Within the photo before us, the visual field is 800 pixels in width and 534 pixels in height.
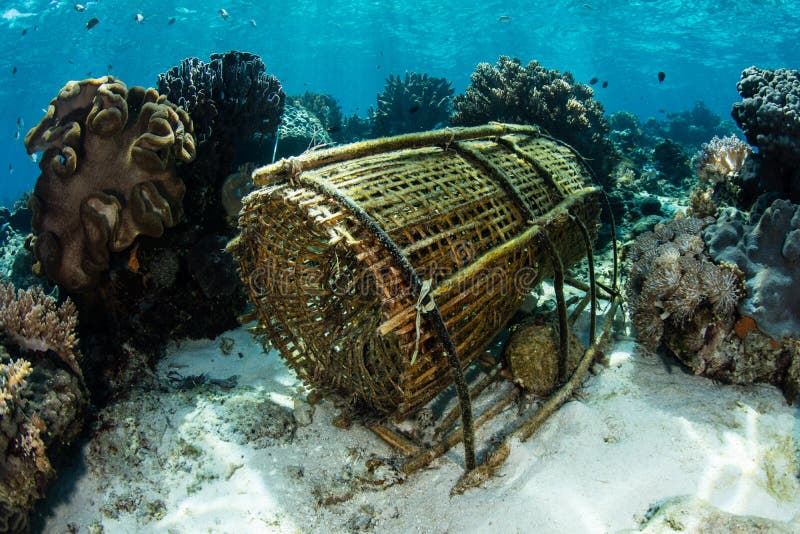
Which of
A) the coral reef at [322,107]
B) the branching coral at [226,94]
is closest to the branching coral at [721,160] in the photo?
the branching coral at [226,94]

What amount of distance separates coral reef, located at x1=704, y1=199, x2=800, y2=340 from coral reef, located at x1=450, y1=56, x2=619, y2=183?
4.61m

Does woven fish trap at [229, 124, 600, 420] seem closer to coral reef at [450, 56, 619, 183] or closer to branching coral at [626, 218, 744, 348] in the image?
branching coral at [626, 218, 744, 348]

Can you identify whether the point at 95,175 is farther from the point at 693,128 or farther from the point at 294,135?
the point at 693,128

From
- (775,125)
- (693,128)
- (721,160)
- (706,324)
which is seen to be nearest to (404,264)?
(706,324)

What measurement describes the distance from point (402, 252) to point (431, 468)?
5.93 ft

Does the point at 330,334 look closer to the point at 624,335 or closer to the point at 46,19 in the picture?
the point at 624,335

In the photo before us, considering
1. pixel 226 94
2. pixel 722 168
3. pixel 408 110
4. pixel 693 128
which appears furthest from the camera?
pixel 693 128

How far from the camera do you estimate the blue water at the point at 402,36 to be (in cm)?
3284

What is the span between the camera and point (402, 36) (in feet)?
158

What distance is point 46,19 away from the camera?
2933cm

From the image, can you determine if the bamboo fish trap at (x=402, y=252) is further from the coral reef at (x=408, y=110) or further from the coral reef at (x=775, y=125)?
the coral reef at (x=408, y=110)

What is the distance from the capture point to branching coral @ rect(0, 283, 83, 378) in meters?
3.06

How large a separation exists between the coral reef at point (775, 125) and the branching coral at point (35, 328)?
6969mm

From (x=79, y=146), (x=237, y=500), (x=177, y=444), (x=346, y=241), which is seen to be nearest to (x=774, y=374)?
(x=346, y=241)
